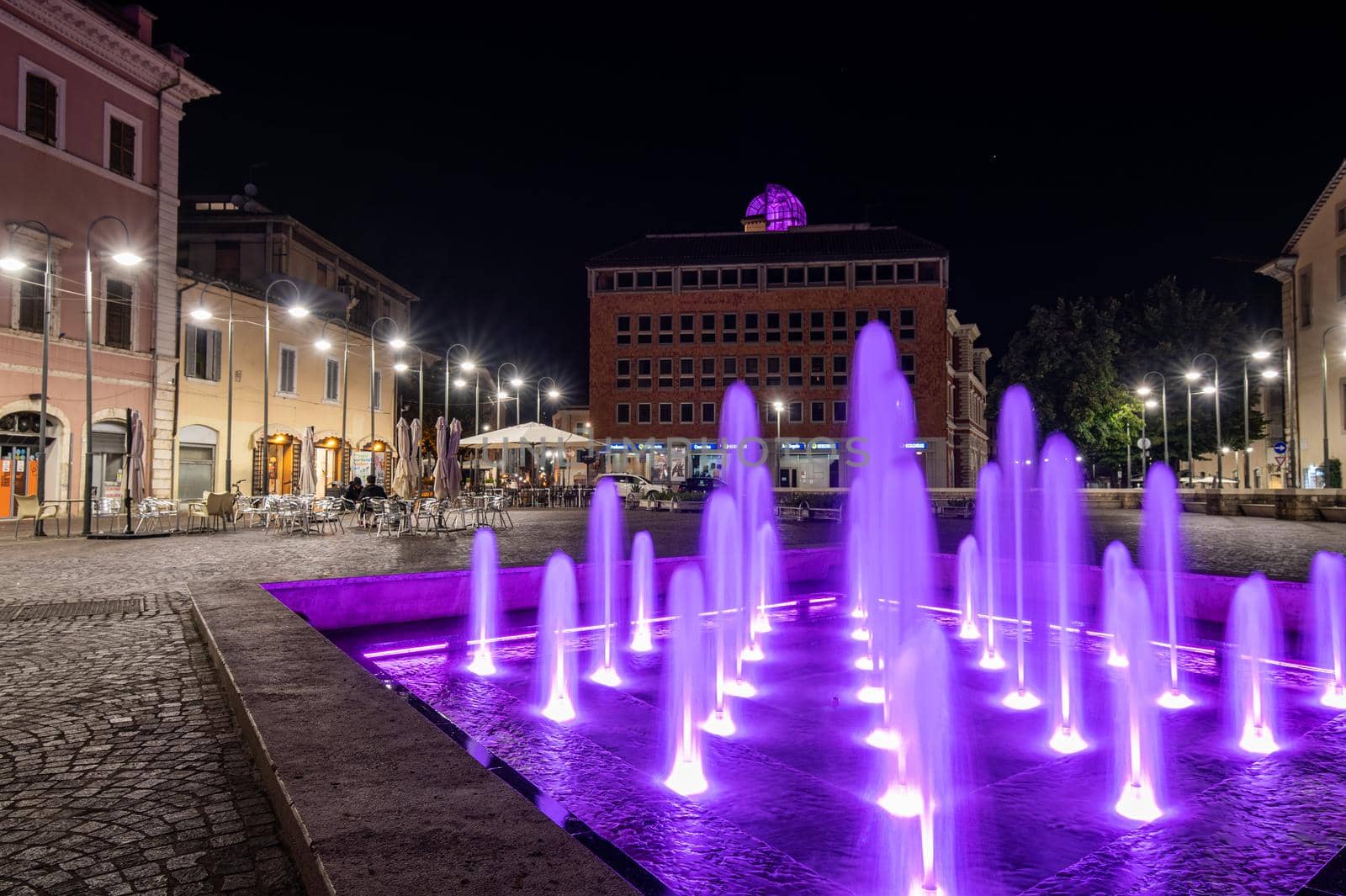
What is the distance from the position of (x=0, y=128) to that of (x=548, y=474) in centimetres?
3253

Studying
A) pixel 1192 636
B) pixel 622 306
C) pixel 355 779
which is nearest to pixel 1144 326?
pixel 622 306

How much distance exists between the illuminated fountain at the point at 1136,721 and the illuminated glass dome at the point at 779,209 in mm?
63089

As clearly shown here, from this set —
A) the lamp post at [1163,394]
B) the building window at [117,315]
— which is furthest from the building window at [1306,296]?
the building window at [117,315]

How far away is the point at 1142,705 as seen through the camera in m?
6.78

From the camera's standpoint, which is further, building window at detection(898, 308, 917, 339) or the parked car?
building window at detection(898, 308, 917, 339)

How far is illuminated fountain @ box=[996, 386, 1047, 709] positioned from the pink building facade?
2061cm

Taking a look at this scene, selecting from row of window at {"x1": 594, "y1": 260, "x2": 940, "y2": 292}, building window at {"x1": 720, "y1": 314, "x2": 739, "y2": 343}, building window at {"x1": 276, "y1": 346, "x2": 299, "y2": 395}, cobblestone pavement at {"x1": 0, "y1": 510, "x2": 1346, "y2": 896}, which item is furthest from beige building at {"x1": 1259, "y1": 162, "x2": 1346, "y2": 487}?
building window at {"x1": 276, "y1": 346, "x2": 299, "y2": 395}

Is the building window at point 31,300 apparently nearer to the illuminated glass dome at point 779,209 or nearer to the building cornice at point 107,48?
the building cornice at point 107,48

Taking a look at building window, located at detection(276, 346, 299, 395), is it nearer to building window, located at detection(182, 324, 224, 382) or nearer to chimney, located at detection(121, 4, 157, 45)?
building window, located at detection(182, 324, 224, 382)

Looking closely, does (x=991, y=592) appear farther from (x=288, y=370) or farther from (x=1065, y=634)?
(x=288, y=370)

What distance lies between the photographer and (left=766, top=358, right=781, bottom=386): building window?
6041 cm

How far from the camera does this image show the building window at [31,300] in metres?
22.5

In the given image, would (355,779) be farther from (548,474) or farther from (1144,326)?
(1144,326)

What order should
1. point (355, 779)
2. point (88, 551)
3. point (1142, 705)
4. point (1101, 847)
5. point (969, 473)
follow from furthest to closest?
point (969, 473)
point (88, 551)
point (1142, 705)
point (1101, 847)
point (355, 779)
